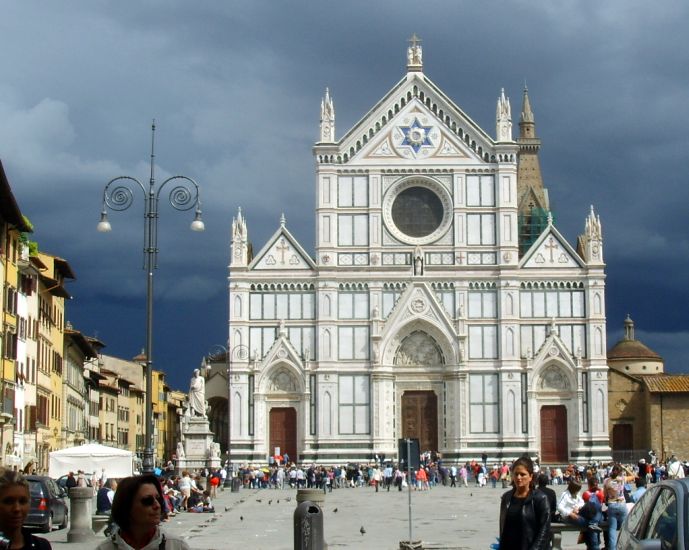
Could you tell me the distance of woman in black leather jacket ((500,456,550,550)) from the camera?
36.3 ft

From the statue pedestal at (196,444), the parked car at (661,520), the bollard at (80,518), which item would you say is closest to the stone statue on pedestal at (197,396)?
the statue pedestal at (196,444)

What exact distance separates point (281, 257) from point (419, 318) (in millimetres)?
7911

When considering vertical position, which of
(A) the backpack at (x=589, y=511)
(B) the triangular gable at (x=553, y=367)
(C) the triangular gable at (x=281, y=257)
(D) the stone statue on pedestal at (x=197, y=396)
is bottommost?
(A) the backpack at (x=589, y=511)

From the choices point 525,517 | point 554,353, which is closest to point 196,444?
point 554,353

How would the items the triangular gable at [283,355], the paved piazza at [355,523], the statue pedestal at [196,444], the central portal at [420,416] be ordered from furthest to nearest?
the central portal at [420,416]
the triangular gable at [283,355]
the statue pedestal at [196,444]
the paved piazza at [355,523]

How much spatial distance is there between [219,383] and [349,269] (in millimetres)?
14922

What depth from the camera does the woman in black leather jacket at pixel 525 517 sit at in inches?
436

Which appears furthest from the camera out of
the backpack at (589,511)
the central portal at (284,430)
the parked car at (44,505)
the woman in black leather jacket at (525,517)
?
the central portal at (284,430)

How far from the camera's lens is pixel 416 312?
66625 mm

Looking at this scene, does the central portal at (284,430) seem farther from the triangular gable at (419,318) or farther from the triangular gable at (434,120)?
the triangular gable at (434,120)

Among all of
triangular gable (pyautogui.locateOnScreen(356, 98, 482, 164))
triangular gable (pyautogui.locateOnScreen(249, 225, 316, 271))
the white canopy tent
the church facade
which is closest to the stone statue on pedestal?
the church facade

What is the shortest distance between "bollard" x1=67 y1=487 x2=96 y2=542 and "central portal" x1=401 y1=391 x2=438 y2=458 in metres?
41.5

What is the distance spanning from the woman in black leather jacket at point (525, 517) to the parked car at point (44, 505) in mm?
15405

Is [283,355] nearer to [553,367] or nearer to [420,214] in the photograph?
[420,214]
